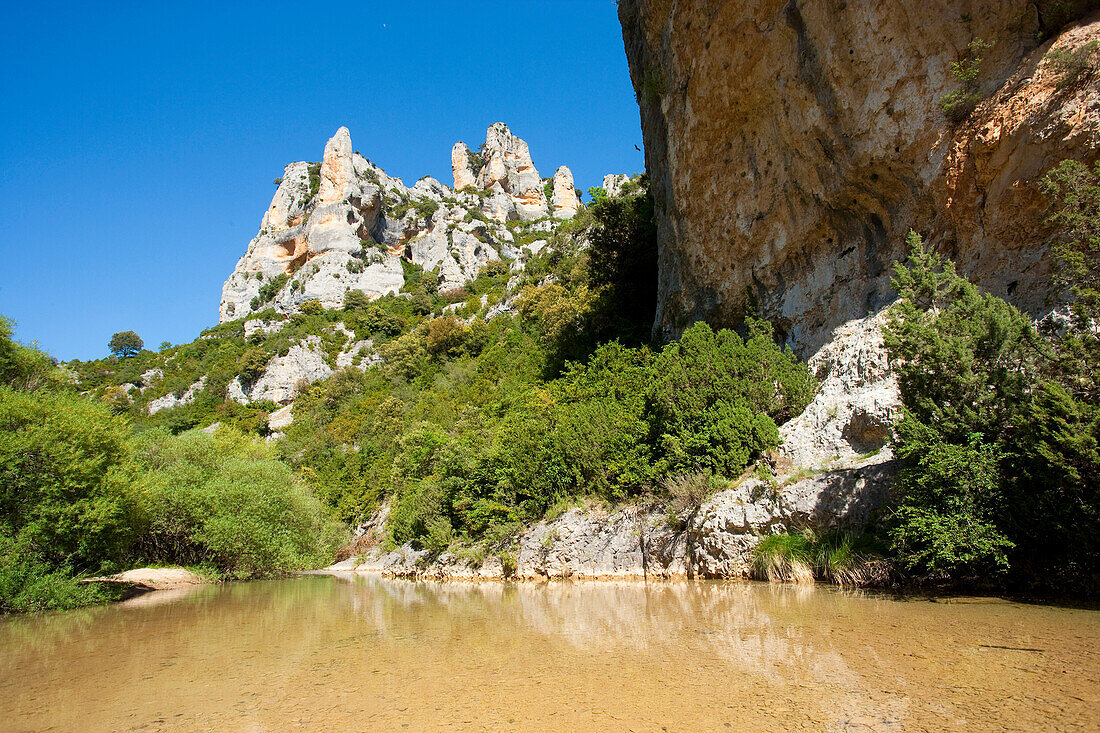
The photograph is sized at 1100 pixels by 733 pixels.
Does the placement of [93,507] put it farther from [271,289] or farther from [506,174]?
[506,174]

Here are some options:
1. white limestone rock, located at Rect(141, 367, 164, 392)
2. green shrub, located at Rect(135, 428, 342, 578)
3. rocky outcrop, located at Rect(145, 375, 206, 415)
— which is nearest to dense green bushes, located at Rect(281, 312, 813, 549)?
green shrub, located at Rect(135, 428, 342, 578)

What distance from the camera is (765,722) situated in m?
3.68

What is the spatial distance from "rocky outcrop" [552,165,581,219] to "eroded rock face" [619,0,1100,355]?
219ft

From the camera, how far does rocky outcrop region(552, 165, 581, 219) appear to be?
86.4 meters

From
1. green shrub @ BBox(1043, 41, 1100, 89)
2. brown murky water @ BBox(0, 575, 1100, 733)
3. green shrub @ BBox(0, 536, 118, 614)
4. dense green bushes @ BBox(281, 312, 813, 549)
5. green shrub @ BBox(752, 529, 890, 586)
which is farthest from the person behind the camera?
dense green bushes @ BBox(281, 312, 813, 549)

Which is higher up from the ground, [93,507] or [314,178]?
[314,178]

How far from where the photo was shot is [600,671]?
203 inches

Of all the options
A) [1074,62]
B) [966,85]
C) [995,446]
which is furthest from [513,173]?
[995,446]

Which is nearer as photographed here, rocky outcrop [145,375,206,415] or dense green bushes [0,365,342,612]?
dense green bushes [0,365,342,612]

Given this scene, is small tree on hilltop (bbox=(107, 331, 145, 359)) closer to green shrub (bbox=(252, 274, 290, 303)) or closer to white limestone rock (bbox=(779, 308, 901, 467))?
green shrub (bbox=(252, 274, 290, 303))

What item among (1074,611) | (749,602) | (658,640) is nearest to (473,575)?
(749,602)

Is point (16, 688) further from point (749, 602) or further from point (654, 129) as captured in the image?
point (654, 129)

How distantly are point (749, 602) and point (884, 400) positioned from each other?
16.8ft

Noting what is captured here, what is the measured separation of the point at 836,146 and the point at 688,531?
31.0ft
